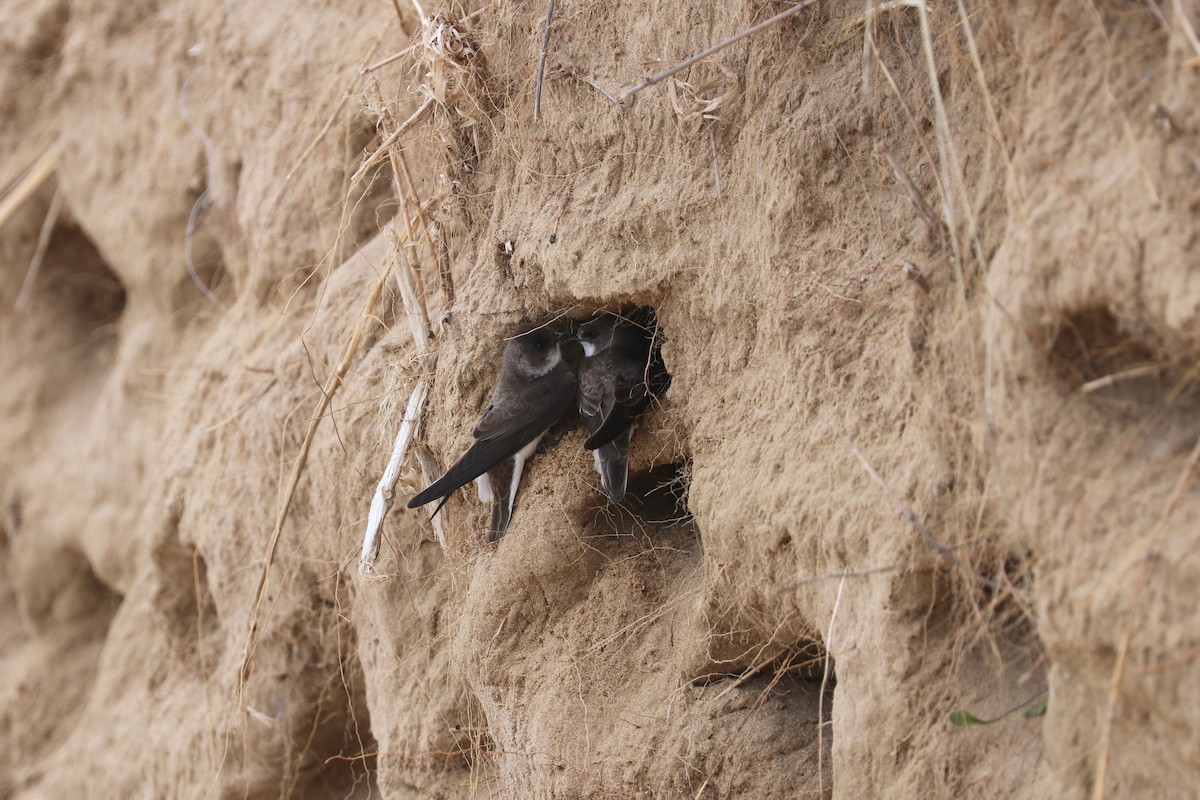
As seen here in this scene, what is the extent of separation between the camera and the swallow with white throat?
10.1ft

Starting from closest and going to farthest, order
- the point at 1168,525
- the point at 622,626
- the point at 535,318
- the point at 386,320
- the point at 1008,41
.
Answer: the point at 1168,525 < the point at 1008,41 < the point at 622,626 < the point at 535,318 < the point at 386,320

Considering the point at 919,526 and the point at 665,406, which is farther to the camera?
the point at 665,406

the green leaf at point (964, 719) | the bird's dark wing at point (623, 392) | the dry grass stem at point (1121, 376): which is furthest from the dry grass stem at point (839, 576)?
the bird's dark wing at point (623, 392)

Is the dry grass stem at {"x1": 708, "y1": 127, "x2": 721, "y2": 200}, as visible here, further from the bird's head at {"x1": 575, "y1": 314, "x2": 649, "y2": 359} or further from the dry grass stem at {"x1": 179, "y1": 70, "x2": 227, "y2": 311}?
the dry grass stem at {"x1": 179, "y1": 70, "x2": 227, "y2": 311}

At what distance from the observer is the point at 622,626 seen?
10.00 ft

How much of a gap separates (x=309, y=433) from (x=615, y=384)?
910 mm

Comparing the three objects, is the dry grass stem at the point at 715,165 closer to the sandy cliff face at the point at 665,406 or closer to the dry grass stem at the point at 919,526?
the sandy cliff face at the point at 665,406

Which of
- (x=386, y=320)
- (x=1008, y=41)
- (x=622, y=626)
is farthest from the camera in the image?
(x=386, y=320)

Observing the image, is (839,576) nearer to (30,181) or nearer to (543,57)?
(543,57)

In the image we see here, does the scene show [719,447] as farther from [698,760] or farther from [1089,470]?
[1089,470]

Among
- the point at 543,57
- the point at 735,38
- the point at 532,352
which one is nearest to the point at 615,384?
the point at 532,352

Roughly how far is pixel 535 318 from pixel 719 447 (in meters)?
0.75

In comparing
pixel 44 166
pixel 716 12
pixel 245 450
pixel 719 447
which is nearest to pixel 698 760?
pixel 719 447

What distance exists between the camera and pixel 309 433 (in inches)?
137
